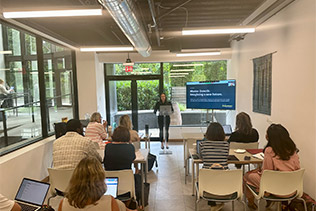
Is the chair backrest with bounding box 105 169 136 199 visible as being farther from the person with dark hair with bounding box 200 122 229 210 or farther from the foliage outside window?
the foliage outside window

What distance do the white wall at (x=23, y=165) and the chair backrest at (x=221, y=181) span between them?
272cm

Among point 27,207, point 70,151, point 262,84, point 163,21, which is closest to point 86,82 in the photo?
point 163,21

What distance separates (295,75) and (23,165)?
169 inches

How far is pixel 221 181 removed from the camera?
2670 millimetres

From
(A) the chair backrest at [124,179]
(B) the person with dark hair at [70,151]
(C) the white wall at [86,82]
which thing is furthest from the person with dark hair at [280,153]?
(C) the white wall at [86,82]

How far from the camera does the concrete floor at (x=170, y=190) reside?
141 inches

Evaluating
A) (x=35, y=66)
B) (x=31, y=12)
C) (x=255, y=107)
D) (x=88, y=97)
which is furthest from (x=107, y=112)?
(x=31, y=12)

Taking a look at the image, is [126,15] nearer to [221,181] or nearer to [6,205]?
[221,181]

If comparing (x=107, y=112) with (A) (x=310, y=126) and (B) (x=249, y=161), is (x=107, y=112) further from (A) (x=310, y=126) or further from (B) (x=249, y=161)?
(A) (x=310, y=126)

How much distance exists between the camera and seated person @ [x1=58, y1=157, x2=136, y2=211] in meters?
1.69

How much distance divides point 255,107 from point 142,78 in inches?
147

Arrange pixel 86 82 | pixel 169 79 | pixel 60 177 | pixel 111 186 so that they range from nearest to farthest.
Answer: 1. pixel 111 186
2. pixel 60 177
3. pixel 86 82
4. pixel 169 79

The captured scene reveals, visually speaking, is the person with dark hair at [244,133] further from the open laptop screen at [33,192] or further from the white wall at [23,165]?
the white wall at [23,165]

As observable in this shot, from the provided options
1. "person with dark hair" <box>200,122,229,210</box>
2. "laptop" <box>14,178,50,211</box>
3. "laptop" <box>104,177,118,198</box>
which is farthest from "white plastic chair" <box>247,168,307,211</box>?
"laptop" <box>14,178,50,211</box>
